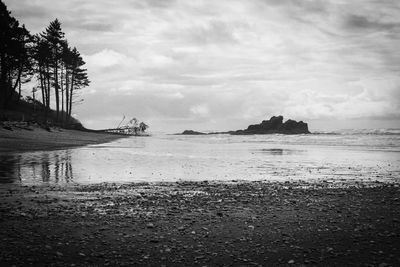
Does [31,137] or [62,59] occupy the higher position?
[62,59]

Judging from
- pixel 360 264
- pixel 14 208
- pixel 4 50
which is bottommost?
pixel 360 264

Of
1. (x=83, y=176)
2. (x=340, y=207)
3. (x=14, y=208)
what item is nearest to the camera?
(x=14, y=208)

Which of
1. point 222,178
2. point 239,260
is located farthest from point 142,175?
point 239,260

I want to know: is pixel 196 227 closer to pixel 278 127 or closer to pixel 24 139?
pixel 24 139

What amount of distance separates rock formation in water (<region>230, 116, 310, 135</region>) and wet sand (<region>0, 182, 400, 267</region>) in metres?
131

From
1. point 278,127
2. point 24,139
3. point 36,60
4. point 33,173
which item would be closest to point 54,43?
point 36,60

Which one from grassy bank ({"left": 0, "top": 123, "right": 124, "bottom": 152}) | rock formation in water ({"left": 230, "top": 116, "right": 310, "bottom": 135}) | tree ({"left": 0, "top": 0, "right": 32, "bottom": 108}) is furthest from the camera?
rock formation in water ({"left": 230, "top": 116, "right": 310, "bottom": 135})

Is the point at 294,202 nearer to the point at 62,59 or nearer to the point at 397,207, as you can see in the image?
the point at 397,207

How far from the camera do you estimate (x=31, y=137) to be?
3553cm

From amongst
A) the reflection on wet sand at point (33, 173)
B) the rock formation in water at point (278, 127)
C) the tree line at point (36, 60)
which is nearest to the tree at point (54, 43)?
the tree line at point (36, 60)

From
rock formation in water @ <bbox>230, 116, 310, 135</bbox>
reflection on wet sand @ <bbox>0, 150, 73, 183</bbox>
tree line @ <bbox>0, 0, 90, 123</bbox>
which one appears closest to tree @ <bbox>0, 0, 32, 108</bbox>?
tree line @ <bbox>0, 0, 90, 123</bbox>

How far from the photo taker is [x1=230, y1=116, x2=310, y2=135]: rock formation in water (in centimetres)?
13925

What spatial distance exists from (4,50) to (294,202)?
49817 millimetres

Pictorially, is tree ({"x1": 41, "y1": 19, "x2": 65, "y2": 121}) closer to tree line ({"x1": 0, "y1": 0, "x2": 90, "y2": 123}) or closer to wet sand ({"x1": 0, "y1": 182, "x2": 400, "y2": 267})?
tree line ({"x1": 0, "y1": 0, "x2": 90, "y2": 123})
